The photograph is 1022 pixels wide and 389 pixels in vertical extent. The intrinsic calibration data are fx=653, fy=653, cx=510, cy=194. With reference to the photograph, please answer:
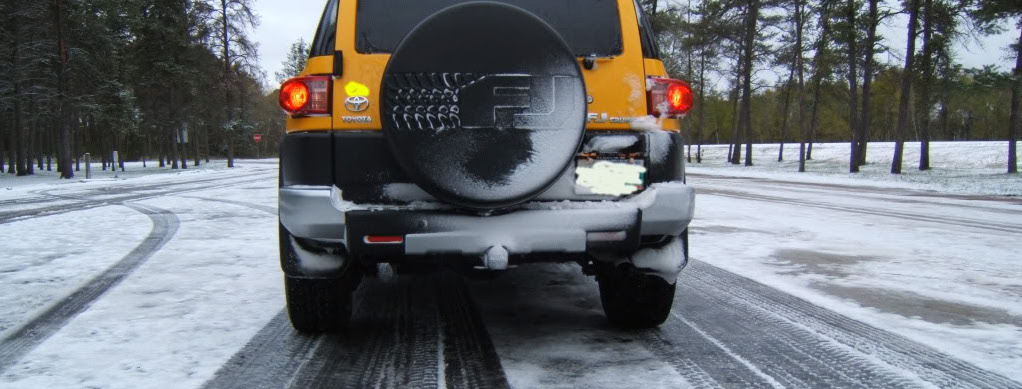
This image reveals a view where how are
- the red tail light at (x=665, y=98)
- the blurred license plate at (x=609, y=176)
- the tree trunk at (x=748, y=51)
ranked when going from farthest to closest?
the tree trunk at (x=748, y=51) < the red tail light at (x=665, y=98) < the blurred license plate at (x=609, y=176)

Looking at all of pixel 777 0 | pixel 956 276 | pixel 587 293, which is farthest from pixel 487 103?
pixel 777 0

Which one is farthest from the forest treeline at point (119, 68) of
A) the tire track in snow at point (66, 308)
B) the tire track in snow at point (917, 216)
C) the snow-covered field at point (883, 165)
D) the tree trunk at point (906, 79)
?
the tree trunk at point (906, 79)

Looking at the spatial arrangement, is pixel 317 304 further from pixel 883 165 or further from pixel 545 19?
pixel 883 165

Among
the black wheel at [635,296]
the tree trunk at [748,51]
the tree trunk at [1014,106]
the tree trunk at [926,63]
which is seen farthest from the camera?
the tree trunk at [748,51]

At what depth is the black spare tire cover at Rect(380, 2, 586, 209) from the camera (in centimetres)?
271

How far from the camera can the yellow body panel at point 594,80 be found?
2.88 metres

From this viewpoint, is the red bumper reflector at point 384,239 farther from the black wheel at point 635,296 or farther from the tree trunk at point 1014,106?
the tree trunk at point 1014,106

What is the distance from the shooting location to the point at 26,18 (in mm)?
24438

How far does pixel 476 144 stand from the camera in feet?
8.95

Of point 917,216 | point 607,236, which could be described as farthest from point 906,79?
point 607,236

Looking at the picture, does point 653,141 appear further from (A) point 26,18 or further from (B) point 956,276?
(A) point 26,18

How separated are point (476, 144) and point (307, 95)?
82cm

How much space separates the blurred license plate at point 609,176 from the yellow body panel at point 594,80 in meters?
0.17

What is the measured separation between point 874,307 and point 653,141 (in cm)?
219
